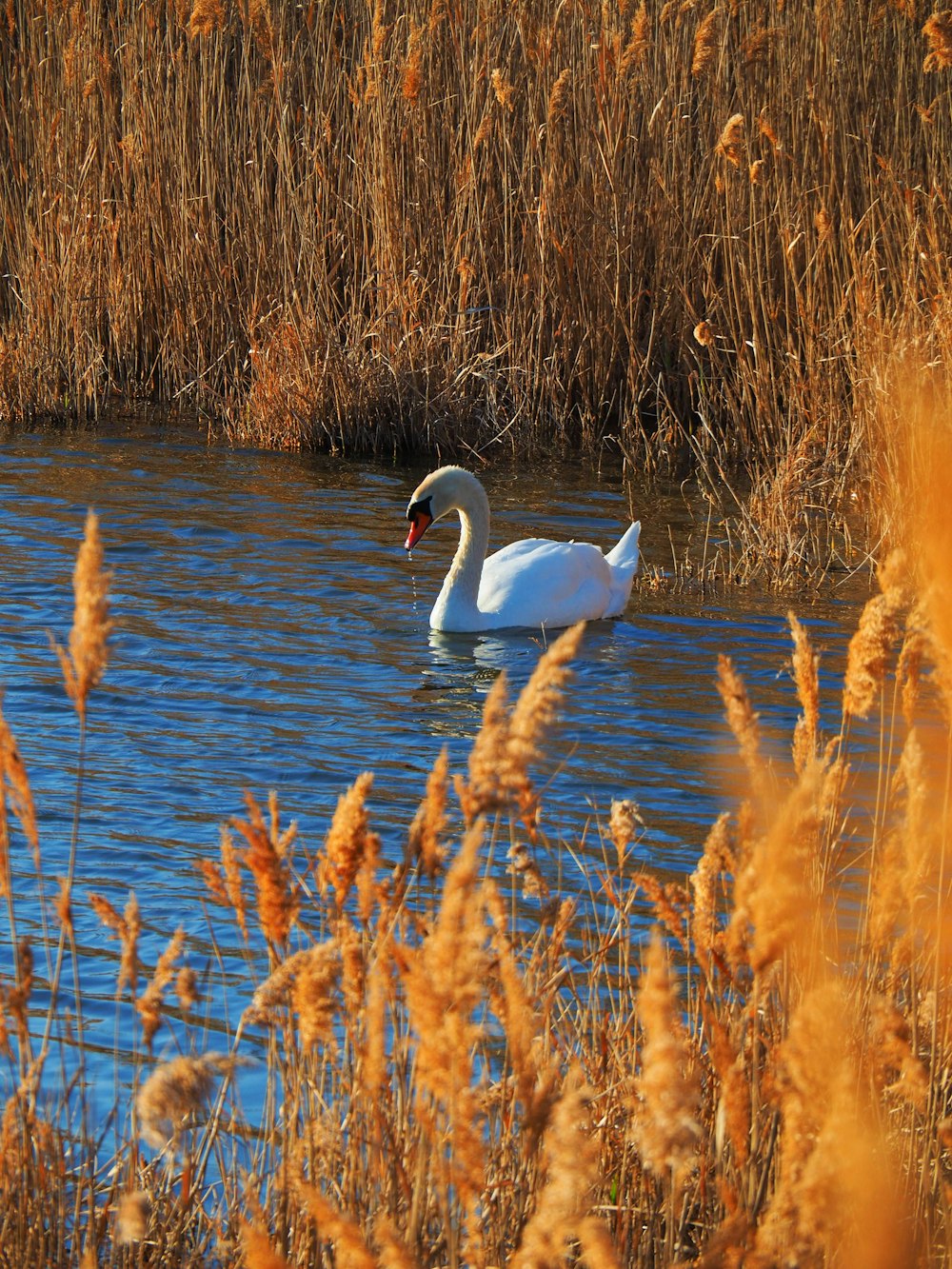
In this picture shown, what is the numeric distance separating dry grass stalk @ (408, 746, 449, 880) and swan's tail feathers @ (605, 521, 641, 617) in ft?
16.6

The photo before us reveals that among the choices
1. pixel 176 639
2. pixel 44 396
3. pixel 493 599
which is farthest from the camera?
pixel 44 396

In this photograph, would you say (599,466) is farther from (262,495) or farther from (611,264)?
(262,495)

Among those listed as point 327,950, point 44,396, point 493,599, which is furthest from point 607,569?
point 327,950

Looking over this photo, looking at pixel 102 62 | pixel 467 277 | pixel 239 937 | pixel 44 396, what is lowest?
pixel 239 937

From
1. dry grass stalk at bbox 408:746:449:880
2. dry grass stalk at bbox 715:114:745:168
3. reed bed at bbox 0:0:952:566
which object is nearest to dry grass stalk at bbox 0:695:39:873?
dry grass stalk at bbox 408:746:449:880

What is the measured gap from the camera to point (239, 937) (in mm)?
3781

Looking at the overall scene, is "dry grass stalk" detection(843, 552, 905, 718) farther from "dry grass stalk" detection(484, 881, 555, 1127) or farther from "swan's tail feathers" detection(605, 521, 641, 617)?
"swan's tail feathers" detection(605, 521, 641, 617)

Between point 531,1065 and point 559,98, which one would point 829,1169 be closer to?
point 531,1065

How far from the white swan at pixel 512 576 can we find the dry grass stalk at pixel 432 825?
4.75m

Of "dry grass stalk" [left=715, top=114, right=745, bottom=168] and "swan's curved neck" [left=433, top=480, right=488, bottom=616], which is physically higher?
"dry grass stalk" [left=715, top=114, right=745, bottom=168]

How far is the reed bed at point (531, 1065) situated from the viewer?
1.42 meters

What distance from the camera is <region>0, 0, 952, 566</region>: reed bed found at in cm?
834

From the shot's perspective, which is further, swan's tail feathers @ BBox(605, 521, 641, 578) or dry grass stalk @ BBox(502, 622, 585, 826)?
swan's tail feathers @ BBox(605, 521, 641, 578)

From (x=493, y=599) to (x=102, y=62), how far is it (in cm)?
419
